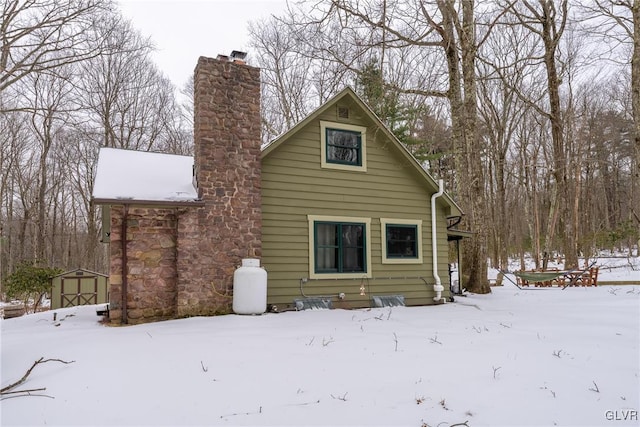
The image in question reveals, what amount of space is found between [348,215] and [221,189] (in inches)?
117

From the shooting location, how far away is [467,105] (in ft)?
39.3

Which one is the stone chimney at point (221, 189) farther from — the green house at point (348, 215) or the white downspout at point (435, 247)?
the white downspout at point (435, 247)

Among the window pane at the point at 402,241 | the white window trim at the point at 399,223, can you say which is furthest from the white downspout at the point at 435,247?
the window pane at the point at 402,241

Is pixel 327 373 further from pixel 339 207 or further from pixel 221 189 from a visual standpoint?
pixel 339 207

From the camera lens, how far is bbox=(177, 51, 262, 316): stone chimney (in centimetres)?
777

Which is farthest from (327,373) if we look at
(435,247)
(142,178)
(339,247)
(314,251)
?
(435,247)

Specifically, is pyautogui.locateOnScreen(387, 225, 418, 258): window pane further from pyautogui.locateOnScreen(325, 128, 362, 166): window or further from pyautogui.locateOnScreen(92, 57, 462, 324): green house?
pyautogui.locateOnScreen(325, 128, 362, 166): window

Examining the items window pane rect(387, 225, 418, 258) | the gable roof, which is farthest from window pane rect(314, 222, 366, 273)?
the gable roof

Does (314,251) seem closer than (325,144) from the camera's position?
Yes

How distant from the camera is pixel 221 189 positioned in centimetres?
812

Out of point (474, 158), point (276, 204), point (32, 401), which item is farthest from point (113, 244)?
point (474, 158)

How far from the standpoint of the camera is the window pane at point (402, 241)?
401 inches

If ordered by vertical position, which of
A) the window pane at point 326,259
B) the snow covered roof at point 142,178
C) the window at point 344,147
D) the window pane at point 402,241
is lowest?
the window pane at point 326,259

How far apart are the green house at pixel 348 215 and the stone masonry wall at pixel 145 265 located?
1872 millimetres
